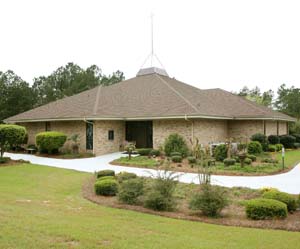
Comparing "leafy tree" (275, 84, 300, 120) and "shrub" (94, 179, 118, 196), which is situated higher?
"leafy tree" (275, 84, 300, 120)

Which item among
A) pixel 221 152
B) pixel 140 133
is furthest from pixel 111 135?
A: pixel 221 152

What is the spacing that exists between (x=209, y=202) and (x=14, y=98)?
141 feet

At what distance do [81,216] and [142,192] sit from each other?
8.03ft

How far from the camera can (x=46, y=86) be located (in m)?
51.2

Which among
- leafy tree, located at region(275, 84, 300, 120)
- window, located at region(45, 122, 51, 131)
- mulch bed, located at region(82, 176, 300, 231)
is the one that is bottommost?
mulch bed, located at region(82, 176, 300, 231)

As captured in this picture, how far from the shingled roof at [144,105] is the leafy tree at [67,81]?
22364 mm

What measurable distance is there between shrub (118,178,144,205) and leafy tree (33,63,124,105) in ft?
135

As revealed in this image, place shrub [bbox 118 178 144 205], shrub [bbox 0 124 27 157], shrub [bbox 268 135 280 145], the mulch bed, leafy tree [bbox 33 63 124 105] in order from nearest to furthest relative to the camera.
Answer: the mulch bed, shrub [bbox 118 178 144 205], shrub [bbox 0 124 27 157], shrub [bbox 268 135 280 145], leafy tree [bbox 33 63 124 105]

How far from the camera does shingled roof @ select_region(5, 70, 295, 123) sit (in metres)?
21.0

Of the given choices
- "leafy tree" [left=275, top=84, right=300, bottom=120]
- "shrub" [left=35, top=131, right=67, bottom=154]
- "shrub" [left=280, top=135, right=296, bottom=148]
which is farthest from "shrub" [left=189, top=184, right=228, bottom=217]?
"leafy tree" [left=275, top=84, right=300, bottom=120]

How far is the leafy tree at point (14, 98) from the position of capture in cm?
4438

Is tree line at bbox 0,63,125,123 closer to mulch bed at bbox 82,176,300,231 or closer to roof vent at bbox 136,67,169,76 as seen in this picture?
roof vent at bbox 136,67,169,76

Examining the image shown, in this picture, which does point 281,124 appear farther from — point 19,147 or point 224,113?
point 19,147

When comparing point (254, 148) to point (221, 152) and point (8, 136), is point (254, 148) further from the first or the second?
point (8, 136)
